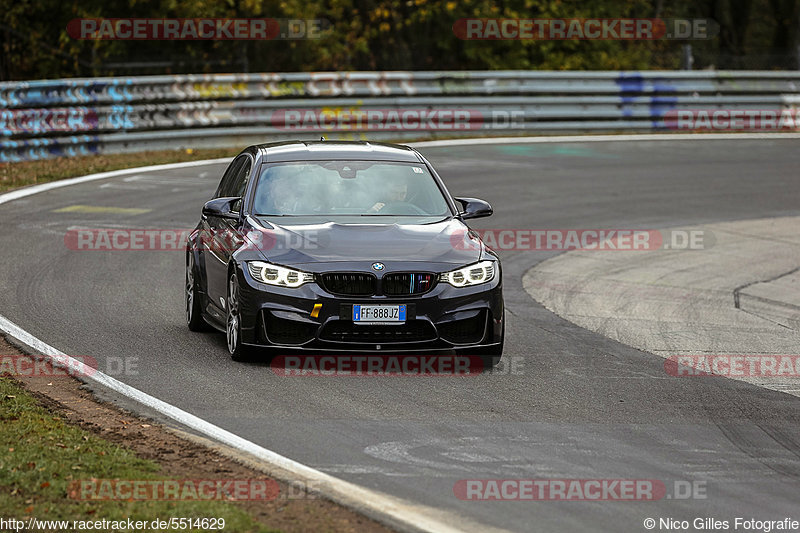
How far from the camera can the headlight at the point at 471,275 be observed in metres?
9.88

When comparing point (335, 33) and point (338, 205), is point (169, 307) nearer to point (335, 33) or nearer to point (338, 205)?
point (338, 205)

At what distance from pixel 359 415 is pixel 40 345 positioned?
10.1ft

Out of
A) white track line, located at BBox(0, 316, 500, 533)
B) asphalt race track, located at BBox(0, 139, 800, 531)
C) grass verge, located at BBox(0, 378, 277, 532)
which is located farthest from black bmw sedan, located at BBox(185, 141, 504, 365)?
grass verge, located at BBox(0, 378, 277, 532)

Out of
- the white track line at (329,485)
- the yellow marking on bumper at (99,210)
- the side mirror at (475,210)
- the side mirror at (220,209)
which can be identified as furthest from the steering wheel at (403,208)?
the yellow marking on bumper at (99,210)

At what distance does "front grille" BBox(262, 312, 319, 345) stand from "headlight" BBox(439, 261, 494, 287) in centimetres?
100

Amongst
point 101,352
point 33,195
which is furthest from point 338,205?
point 33,195

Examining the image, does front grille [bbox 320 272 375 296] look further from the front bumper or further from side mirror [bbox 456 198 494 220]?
side mirror [bbox 456 198 494 220]

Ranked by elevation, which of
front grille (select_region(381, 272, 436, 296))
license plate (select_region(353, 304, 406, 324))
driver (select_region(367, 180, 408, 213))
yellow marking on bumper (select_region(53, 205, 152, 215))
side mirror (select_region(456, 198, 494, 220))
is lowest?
yellow marking on bumper (select_region(53, 205, 152, 215))

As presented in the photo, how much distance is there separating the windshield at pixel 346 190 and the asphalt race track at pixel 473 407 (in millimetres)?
1224

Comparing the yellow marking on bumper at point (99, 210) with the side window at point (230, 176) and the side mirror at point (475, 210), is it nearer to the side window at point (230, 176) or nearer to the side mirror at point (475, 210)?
the side window at point (230, 176)

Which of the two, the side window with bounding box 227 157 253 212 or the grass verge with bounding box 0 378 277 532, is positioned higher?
the side window with bounding box 227 157 253 212

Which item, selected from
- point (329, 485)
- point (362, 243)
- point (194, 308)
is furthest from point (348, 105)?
point (329, 485)

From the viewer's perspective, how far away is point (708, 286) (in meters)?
14.3

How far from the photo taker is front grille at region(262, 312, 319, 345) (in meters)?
9.74
